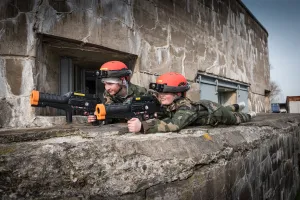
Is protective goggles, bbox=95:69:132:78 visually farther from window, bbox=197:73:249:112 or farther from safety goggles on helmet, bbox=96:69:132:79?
window, bbox=197:73:249:112

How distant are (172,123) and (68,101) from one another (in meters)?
1.10

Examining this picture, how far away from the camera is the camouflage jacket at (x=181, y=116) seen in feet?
5.77

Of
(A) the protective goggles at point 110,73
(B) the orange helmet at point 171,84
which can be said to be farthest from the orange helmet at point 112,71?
(B) the orange helmet at point 171,84

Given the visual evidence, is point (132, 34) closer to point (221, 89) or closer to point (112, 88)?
point (112, 88)

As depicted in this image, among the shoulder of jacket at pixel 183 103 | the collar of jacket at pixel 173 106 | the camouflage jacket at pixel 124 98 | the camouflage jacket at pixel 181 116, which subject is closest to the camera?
the camouflage jacket at pixel 181 116

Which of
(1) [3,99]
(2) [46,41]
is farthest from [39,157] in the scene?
(2) [46,41]

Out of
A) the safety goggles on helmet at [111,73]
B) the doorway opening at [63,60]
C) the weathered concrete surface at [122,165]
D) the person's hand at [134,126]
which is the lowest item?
the weathered concrete surface at [122,165]

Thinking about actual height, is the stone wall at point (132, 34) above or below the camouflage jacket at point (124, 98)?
above

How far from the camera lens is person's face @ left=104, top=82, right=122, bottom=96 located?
2705 mm

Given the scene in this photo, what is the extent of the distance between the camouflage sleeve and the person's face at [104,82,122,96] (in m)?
0.91

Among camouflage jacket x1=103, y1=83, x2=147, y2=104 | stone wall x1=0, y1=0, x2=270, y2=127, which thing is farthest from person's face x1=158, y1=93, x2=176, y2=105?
stone wall x1=0, y1=0, x2=270, y2=127

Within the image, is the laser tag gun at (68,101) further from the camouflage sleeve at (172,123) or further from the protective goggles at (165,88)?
the camouflage sleeve at (172,123)

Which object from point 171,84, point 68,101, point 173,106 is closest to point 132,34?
point 171,84

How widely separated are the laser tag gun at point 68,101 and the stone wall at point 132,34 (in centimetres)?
67
